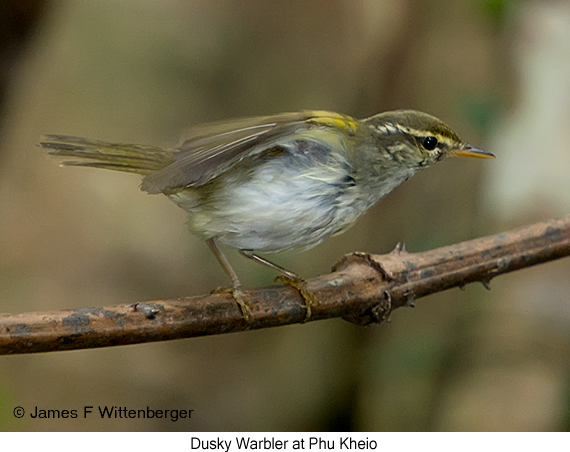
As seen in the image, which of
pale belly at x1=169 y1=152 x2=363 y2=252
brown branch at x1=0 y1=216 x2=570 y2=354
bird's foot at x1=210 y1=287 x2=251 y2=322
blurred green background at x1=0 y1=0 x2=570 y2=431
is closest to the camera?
brown branch at x1=0 y1=216 x2=570 y2=354

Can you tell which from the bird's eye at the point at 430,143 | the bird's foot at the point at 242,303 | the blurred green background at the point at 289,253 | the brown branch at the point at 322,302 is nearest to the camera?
the brown branch at the point at 322,302

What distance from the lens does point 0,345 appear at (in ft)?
3.95

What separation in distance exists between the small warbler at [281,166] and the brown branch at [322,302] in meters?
0.07

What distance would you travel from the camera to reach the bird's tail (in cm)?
159

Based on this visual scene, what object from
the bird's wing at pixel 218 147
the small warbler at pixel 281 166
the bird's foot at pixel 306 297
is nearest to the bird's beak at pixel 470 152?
the small warbler at pixel 281 166

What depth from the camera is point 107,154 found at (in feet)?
5.40

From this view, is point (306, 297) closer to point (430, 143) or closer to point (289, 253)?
point (430, 143)

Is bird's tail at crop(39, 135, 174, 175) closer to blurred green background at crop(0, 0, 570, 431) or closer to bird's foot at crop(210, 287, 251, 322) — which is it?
bird's foot at crop(210, 287, 251, 322)

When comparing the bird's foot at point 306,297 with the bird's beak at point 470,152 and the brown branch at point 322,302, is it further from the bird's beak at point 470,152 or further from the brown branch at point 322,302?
the bird's beak at point 470,152

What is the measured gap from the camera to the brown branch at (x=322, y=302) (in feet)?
4.10

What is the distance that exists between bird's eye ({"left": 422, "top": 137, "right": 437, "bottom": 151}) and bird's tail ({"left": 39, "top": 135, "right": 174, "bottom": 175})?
2.14ft

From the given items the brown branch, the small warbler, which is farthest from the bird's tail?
the brown branch

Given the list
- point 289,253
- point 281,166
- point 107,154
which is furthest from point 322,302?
point 289,253

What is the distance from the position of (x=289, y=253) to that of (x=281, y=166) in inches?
48.6
